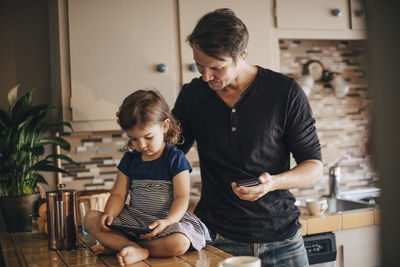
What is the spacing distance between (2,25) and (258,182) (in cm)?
237

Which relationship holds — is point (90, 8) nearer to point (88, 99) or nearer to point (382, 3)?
point (88, 99)

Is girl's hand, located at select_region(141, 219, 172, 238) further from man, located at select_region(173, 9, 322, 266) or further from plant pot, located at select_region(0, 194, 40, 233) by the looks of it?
plant pot, located at select_region(0, 194, 40, 233)

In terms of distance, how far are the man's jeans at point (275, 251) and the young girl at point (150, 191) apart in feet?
0.48

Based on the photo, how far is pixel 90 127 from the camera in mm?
2768

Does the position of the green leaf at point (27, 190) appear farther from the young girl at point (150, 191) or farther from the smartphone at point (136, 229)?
the smartphone at point (136, 229)

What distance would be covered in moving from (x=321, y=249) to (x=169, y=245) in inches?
63.3

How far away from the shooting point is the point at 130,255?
133cm

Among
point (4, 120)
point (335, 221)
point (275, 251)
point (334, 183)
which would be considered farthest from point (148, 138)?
point (334, 183)

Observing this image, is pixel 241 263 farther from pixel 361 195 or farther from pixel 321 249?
pixel 361 195

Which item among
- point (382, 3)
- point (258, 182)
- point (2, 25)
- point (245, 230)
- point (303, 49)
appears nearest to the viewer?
point (382, 3)

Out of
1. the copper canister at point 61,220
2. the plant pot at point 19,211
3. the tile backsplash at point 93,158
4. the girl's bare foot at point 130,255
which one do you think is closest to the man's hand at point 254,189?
the girl's bare foot at point 130,255

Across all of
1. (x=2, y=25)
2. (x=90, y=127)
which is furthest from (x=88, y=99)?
(x=2, y=25)

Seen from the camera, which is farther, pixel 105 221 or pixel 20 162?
pixel 20 162

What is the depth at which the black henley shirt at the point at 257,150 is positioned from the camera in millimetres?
1579
